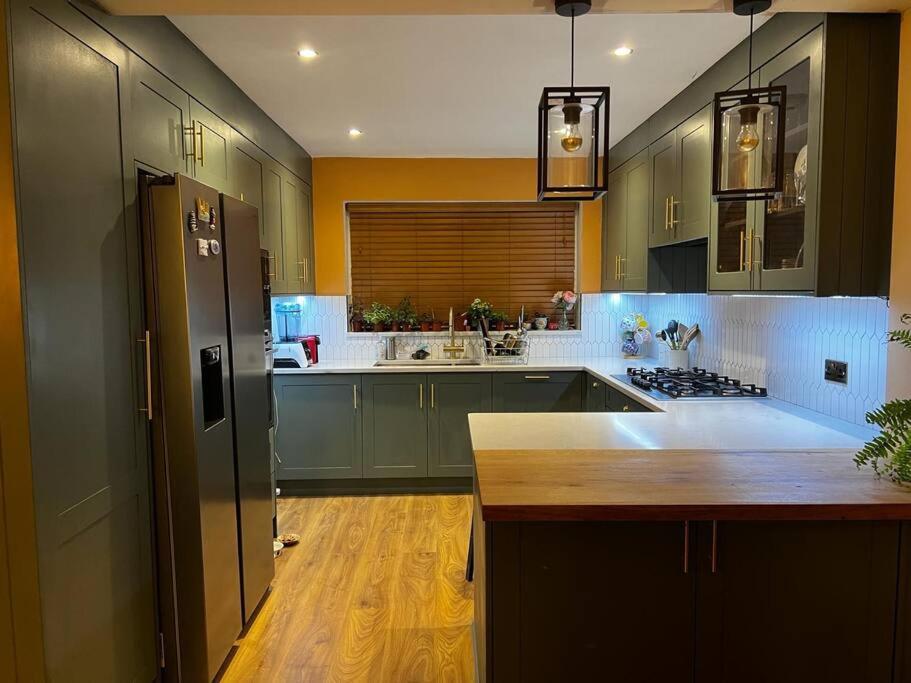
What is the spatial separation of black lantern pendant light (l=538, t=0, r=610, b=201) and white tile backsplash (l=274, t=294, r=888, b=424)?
135 cm

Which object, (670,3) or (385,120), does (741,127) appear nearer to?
(670,3)

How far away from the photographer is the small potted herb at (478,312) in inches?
182

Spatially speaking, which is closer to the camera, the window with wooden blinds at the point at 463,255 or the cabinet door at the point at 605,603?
the cabinet door at the point at 605,603

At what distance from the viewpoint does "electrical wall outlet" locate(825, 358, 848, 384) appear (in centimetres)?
236

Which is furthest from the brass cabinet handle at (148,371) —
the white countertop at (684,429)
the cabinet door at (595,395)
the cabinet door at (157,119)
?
the cabinet door at (595,395)

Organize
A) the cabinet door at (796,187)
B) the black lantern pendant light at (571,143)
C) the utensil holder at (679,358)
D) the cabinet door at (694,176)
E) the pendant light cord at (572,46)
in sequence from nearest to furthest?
1. the black lantern pendant light at (571,143)
2. the pendant light cord at (572,46)
3. the cabinet door at (796,187)
4. the cabinet door at (694,176)
5. the utensil holder at (679,358)

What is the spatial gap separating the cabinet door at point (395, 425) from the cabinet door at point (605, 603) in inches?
105

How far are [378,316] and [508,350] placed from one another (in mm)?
1090

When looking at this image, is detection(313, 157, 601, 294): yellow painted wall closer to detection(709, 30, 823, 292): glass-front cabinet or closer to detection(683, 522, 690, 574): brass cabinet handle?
detection(709, 30, 823, 292): glass-front cabinet

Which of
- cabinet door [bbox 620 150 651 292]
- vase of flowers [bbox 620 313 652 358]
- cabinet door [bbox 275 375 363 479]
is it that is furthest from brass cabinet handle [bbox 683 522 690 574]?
vase of flowers [bbox 620 313 652 358]

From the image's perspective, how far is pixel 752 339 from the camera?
3064mm

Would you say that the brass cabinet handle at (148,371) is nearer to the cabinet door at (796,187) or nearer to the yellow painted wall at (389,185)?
the cabinet door at (796,187)

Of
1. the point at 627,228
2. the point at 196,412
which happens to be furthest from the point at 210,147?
the point at 627,228

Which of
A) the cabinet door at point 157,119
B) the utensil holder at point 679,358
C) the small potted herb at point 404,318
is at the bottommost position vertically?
the utensil holder at point 679,358
